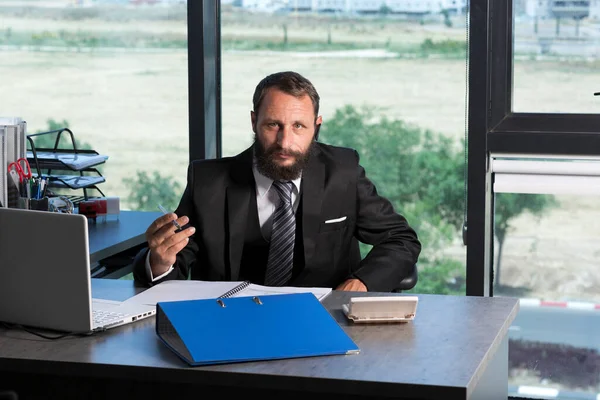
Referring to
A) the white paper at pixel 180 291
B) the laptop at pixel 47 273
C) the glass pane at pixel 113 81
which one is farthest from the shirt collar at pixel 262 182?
the glass pane at pixel 113 81

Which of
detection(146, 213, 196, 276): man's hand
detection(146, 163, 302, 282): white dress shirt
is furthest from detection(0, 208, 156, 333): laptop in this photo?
detection(146, 163, 302, 282): white dress shirt

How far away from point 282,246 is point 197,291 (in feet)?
1.84

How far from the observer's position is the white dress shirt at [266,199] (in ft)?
10.1

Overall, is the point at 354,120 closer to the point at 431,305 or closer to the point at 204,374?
the point at 431,305

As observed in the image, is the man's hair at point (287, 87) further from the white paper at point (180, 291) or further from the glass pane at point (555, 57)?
the glass pane at point (555, 57)

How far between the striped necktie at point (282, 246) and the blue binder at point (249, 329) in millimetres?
741

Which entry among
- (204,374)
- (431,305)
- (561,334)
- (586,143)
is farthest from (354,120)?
(204,374)

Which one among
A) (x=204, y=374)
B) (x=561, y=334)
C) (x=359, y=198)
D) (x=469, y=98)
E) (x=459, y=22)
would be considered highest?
(x=459, y=22)

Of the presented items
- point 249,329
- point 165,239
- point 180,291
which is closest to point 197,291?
point 180,291

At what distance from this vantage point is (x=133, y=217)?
3885mm

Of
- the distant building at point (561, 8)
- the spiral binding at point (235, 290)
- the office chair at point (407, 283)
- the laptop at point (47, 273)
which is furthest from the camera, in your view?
the distant building at point (561, 8)

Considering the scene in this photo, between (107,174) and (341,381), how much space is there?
9.11 ft

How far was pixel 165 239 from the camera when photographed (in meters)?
2.59

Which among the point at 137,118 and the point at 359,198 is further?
the point at 137,118
